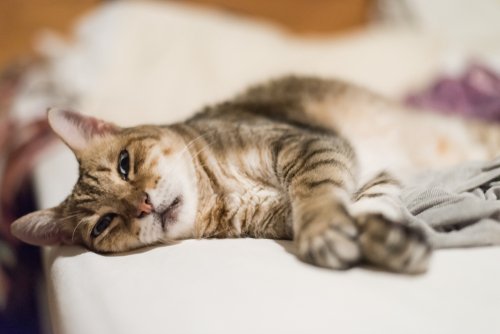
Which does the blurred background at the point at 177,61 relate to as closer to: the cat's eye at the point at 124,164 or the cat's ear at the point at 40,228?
the cat's ear at the point at 40,228

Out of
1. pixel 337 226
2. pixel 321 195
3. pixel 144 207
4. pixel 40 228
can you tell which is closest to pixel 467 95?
pixel 321 195

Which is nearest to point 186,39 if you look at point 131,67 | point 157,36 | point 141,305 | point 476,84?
point 157,36

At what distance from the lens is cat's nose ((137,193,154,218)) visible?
43.8 inches

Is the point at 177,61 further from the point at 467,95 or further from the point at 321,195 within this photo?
the point at 321,195

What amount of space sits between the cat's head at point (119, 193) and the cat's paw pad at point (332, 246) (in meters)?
0.37

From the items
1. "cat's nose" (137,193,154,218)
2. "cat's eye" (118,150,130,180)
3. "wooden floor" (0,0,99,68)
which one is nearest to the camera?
"cat's nose" (137,193,154,218)

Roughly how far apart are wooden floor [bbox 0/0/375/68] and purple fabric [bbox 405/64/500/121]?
1.43 m

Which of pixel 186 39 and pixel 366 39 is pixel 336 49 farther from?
pixel 186 39

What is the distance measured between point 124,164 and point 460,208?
83 cm

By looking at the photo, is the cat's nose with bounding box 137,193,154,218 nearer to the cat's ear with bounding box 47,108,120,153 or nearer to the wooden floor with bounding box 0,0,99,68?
the cat's ear with bounding box 47,108,120,153

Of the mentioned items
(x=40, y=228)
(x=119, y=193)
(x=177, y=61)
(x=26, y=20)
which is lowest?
(x=40, y=228)

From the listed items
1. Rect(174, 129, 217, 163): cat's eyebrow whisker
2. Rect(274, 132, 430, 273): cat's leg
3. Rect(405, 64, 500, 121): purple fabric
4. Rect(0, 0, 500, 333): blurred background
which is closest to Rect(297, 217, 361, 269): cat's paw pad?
Rect(274, 132, 430, 273): cat's leg

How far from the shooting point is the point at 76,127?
51.4 inches

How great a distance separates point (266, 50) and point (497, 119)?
1.41 meters
